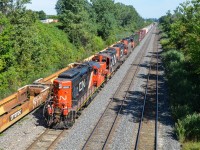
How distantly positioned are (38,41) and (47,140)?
1474cm

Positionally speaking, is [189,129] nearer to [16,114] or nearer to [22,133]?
[22,133]

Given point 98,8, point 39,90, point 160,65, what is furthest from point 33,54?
point 98,8

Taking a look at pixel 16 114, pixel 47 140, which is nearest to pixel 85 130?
pixel 47 140

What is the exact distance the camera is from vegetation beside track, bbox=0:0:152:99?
22.9 metres

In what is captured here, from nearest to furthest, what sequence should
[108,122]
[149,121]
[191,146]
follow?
1. [191,146]
2. [108,122]
3. [149,121]

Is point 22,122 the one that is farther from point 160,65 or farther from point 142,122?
point 160,65

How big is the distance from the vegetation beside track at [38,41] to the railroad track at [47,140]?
6.31 metres

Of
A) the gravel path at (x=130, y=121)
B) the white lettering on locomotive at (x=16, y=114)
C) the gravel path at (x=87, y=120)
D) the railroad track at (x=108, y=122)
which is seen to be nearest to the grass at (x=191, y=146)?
the gravel path at (x=130, y=121)

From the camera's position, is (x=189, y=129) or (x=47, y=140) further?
(x=189, y=129)

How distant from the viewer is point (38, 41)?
28797mm

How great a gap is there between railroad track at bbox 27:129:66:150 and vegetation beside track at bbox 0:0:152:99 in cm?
631

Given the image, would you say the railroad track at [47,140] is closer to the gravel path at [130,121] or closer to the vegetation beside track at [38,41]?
the gravel path at [130,121]

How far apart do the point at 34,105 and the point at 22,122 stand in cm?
133

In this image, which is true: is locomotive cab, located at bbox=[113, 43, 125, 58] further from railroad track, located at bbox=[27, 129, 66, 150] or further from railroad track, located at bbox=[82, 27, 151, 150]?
railroad track, located at bbox=[27, 129, 66, 150]
